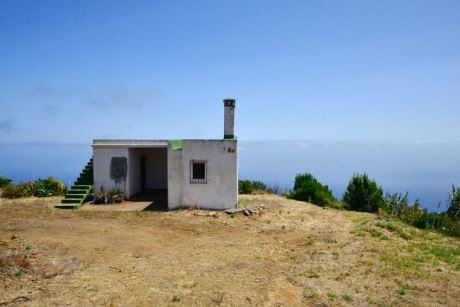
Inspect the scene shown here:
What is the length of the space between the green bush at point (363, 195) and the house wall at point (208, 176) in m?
7.24

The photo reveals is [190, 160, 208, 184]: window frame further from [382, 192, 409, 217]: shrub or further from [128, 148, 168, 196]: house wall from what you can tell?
[382, 192, 409, 217]: shrub

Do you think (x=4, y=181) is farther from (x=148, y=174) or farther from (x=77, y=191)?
(x=148, y=174)

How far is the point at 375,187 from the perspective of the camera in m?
18.6

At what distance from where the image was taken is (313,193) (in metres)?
19.8

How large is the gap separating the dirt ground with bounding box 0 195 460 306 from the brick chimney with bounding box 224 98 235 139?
3.39 meters

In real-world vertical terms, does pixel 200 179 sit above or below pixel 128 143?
below

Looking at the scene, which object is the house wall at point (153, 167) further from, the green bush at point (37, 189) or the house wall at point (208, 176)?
the house wall at point (208, 176)

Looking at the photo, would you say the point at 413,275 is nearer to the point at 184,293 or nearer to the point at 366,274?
the point at 366,274

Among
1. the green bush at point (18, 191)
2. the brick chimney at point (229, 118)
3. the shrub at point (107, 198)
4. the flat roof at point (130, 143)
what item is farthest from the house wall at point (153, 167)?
the brick chimney at point (229, 118)

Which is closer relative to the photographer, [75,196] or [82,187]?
[75,196]

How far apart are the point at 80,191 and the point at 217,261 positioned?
1072 centimetres

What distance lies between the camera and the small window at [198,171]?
1512cm

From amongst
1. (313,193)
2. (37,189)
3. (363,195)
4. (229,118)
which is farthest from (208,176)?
(37,189)

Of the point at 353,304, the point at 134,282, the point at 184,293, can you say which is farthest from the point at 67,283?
the point at 353,304
